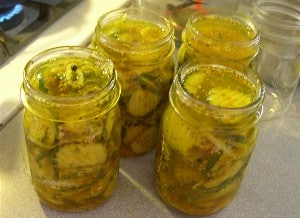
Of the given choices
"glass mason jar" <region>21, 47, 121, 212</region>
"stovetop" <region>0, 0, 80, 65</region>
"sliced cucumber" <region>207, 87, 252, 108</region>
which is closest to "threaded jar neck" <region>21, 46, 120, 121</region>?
"glass mason jar" <region>21, 47, 121, 212</region>

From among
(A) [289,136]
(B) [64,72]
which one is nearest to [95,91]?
(B) [64,72]

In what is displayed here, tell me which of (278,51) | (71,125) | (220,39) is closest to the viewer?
(71,125)

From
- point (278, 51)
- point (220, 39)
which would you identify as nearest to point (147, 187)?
point (220, 39)

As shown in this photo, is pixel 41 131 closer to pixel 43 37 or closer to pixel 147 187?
pixel 147 187

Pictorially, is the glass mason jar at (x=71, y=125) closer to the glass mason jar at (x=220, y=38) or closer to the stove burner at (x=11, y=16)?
the glass mason jar at (x=220, y=38)

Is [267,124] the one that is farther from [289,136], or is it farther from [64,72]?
[64,72]

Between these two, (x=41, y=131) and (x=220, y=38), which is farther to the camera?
(x=220, y=38)

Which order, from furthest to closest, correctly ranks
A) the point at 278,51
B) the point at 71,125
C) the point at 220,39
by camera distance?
the point at 278,51 < the point at 220,39 < the point at 71,125
